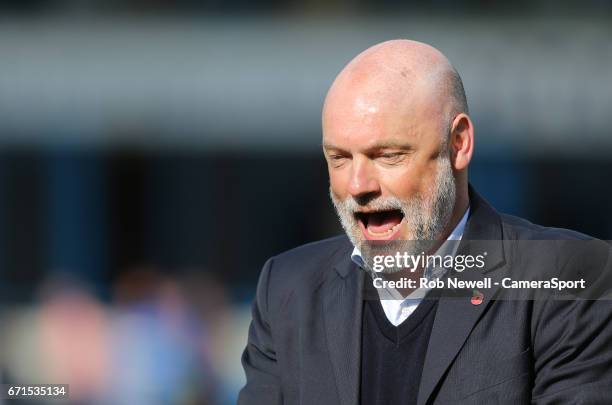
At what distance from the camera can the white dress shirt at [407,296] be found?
2.79m

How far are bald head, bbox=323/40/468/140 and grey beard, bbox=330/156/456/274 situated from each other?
5.9 inches

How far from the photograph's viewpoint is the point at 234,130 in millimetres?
12875

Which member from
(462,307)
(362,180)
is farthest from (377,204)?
(462,307)

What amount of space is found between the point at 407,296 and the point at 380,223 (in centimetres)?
23

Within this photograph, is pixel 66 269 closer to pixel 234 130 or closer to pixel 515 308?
pixel 234 130

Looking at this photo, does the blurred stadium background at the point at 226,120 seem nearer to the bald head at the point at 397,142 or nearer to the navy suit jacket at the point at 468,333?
the navy suit jacket at the point at 468,333

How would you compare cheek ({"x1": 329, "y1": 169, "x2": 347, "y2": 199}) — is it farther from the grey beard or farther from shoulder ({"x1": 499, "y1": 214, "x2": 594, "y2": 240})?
shoulder ({"x1": 499, "y1": 214, "x2": 594, "y2": 240})

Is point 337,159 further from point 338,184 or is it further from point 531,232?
point 531,232

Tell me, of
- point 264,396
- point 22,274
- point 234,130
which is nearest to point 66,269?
point 22,274

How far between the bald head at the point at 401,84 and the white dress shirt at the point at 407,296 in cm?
31

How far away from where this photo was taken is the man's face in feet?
8.55

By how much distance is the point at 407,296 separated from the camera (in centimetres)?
282

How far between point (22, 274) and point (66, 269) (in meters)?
Result: 0.54

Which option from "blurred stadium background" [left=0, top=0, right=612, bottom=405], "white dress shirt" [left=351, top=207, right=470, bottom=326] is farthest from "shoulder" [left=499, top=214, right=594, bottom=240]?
"blurred stadium background" [left=0, top=0, right=612, bottom=405]
